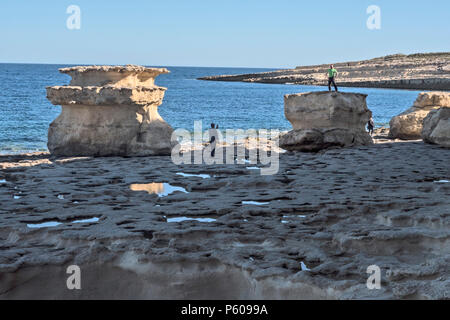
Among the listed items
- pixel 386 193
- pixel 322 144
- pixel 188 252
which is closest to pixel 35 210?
pixel 188 252

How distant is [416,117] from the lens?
15414mm

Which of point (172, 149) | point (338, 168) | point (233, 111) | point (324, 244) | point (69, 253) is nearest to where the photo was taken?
point (69, 253)

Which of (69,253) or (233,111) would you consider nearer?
(69,253)

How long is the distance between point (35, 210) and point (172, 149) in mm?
5793

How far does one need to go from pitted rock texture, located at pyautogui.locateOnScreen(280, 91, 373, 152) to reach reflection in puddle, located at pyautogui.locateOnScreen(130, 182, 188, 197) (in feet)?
17.0

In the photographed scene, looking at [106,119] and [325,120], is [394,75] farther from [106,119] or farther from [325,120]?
[106,119]

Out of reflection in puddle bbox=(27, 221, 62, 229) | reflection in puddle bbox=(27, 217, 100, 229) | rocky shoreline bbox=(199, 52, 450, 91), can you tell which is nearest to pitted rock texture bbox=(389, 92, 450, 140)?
reflection in puddle bbox=(27, 217, 100, 229)

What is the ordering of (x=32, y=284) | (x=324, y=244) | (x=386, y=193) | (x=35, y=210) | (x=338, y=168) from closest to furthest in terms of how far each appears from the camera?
(x=32, y=284)
(x=324, y=244)
(x=35, y=210)
(x=386, y=193)
(x=338, y=168)

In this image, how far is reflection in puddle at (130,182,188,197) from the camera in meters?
7.98

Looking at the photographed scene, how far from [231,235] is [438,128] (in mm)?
8770

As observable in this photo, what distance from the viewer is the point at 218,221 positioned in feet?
20.2

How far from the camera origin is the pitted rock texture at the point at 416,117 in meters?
15.4

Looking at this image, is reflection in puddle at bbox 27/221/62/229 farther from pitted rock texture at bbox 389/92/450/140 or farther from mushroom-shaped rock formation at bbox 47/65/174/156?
pitted rock texture at bbox 389/92/450/140
